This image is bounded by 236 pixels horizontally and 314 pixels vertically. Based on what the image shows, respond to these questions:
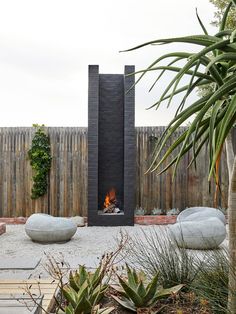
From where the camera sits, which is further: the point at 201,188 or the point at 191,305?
the point at 201,188

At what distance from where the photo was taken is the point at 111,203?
8.89 meters

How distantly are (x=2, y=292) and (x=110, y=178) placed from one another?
603 cm

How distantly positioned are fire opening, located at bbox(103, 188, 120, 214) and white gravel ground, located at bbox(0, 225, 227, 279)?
56cm

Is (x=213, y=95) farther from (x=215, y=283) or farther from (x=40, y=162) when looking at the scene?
(x=40, y=162)

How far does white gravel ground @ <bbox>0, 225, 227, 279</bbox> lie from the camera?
15.9ft

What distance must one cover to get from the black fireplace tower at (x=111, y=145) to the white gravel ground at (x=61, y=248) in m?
0.56

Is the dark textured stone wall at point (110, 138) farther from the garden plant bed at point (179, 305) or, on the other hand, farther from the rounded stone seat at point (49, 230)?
the garden plant bed at point (179, 305)

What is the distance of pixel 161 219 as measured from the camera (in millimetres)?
8820

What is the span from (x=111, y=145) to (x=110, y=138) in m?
0.15

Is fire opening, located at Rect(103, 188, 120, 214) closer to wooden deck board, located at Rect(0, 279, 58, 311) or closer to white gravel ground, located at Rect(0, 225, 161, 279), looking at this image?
white gravel ground, located at Rect(0, 225, 161, 279)

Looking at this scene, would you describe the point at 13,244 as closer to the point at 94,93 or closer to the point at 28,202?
the point at 28,202

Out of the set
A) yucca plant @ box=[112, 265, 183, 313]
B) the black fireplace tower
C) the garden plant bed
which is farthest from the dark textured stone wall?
yucca plant @ box=[112, 265, 183, 313]

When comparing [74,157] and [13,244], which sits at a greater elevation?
[74,157]

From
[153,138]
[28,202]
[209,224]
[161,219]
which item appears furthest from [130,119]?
[209,224]
